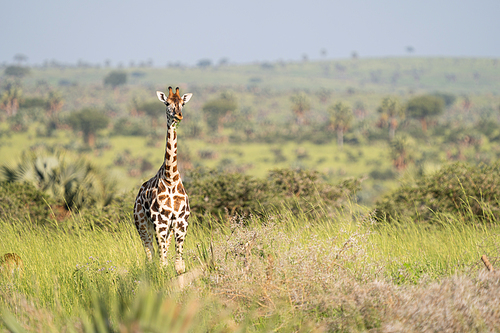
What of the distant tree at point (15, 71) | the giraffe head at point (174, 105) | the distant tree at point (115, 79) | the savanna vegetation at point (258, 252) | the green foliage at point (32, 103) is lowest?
the green foliage at point (32, 103)

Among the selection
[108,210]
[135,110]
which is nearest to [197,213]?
[108,210]

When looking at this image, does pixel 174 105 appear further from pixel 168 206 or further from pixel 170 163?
pixel 168 206

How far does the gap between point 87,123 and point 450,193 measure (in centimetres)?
6848

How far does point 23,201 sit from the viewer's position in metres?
11.1

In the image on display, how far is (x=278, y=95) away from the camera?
5241 inches

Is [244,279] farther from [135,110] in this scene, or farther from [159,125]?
[135,110]

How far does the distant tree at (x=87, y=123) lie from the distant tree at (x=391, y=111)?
45176 millimetres

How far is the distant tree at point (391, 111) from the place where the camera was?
251 feet

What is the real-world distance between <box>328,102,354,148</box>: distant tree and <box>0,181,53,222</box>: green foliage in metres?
65.9

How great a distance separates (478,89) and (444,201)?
206588 millimetres

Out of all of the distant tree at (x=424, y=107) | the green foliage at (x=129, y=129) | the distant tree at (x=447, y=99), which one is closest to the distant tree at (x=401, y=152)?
the distant tree at (x=424, y=107)

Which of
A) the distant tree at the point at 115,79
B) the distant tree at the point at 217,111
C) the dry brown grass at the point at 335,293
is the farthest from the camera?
the distant tree at the point at 115,79

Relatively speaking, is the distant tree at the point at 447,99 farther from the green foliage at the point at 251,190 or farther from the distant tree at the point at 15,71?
the distant tree at the point at 15,71

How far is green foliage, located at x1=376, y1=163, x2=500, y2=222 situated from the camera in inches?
423
